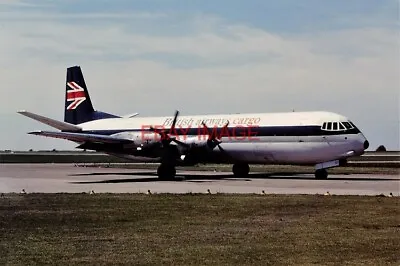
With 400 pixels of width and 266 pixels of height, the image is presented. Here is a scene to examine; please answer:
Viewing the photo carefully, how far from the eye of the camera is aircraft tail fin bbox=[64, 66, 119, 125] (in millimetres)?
51469

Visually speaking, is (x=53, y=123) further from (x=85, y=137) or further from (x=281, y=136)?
(x=281, y=136)

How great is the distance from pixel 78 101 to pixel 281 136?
19.7 m

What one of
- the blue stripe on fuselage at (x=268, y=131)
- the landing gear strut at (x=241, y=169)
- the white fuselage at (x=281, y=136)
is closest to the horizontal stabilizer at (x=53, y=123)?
the white fuselage at (x=281, y=136)

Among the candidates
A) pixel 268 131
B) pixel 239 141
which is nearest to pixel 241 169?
pixel 239 141

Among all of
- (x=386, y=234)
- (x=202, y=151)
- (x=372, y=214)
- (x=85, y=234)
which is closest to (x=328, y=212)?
(x=372, y=214)

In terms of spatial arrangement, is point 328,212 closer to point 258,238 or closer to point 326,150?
point 258,238

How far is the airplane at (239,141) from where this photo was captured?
37.2 metres

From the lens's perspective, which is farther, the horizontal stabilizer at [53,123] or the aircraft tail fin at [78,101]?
the aircraft tail fin at [78,101]

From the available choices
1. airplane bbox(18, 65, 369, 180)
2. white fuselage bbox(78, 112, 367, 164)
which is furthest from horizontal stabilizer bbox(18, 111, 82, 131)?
white fuselage bbox(78, 112, 367, 164)

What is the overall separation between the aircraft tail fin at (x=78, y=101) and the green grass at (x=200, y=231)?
28.5 m

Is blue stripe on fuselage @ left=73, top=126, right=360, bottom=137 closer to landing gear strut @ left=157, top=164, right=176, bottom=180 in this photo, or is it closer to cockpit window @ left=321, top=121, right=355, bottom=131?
cockpit window @ left=321, top=121, right=355, bottom=131

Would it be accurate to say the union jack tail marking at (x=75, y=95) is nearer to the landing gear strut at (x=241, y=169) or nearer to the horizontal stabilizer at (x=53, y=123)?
the horizontal stabilizer at (x=53, y=123)

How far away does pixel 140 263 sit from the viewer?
11.0m

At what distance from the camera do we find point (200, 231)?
1484 centimetres
